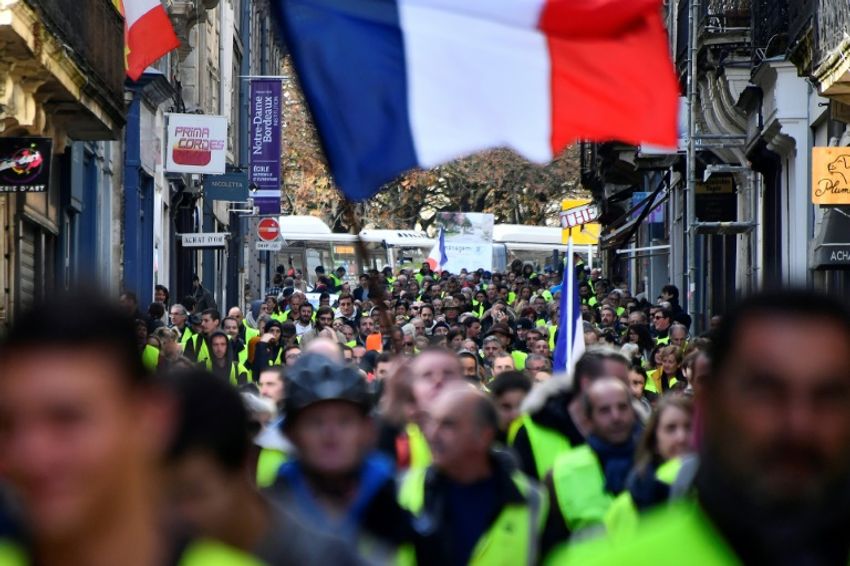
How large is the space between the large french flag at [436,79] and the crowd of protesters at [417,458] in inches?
34.7

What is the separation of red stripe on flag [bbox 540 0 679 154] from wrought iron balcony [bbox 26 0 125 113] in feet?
35.8

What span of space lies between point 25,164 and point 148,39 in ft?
16.4

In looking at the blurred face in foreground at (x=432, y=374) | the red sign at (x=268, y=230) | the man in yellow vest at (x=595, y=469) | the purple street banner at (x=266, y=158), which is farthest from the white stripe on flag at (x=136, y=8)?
the purple street banner at (x=266, y=158)

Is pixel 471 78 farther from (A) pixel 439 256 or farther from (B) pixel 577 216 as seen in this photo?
(A) pixel 439 256

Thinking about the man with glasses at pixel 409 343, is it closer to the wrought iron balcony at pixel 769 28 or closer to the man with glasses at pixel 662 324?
the man with glasses at pixel 662 324

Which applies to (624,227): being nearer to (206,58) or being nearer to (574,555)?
(206,58)

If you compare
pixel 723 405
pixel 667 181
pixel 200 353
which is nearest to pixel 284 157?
pixel 667 181

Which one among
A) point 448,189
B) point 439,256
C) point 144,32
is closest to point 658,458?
point 144,32

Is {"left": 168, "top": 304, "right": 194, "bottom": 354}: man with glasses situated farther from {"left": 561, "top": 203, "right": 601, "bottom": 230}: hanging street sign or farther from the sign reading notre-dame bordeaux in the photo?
{"left": 561, "top": 203, "right": 601, "bottom": 230}: hanging street sign

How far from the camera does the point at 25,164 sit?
1958 centimetres

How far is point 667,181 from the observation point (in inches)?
1550

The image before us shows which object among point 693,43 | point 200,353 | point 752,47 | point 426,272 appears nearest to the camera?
point 200,353

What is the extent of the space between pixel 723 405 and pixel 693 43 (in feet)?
76.6

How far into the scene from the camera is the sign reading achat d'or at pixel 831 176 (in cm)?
1997
